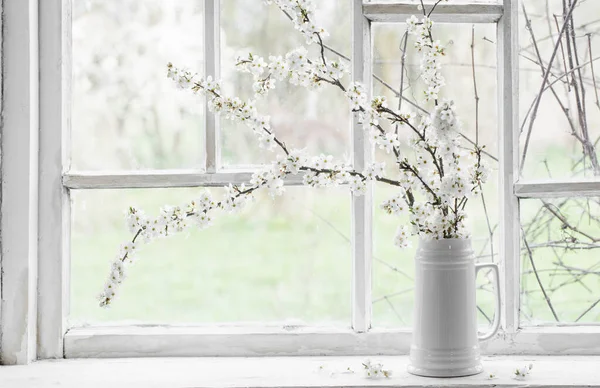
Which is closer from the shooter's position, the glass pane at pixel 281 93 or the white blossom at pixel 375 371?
the white blossom at pixel 375 371

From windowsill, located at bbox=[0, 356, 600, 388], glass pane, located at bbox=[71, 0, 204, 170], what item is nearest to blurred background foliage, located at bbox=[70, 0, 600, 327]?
glass pane, located at bbox=[71, 0, 204, 170]

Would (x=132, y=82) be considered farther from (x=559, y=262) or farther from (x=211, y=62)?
(x=559, y=262)

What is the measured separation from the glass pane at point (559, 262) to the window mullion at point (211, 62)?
2.20 feet

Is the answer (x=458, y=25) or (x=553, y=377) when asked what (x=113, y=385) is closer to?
(x=553, y=377)

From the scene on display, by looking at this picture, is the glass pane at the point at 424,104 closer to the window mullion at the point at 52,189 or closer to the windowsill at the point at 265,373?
the windowsill at the point at 265,373

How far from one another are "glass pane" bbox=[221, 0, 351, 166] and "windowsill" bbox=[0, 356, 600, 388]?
0.43m

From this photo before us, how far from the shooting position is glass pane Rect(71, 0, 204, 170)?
1465mm

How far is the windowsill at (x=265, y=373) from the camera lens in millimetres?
1208

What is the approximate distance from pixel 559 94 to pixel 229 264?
0.80 meters

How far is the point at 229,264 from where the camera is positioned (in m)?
1.46

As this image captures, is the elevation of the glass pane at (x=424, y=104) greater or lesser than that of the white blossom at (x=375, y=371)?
greater

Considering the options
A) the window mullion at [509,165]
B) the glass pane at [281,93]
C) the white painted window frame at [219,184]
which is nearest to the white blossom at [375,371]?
the white painted window frame at [219,184]

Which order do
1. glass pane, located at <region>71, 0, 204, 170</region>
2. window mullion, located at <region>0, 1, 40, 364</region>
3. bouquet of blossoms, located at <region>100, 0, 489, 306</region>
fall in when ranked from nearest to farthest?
1. bouquet of blossoms, located at <region>100, 0, 489, 306</region>
2. window mullion, located at <region>0, 1, 40, 364</region>
3. glass pane, located at <region>71, 0, 204, 170</region>

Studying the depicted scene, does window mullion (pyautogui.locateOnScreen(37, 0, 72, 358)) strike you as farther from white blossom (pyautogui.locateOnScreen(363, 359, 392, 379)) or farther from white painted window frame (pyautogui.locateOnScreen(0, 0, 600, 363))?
white blossom (pyautogui.locateOnScreen(363, 359, 392, 379))
